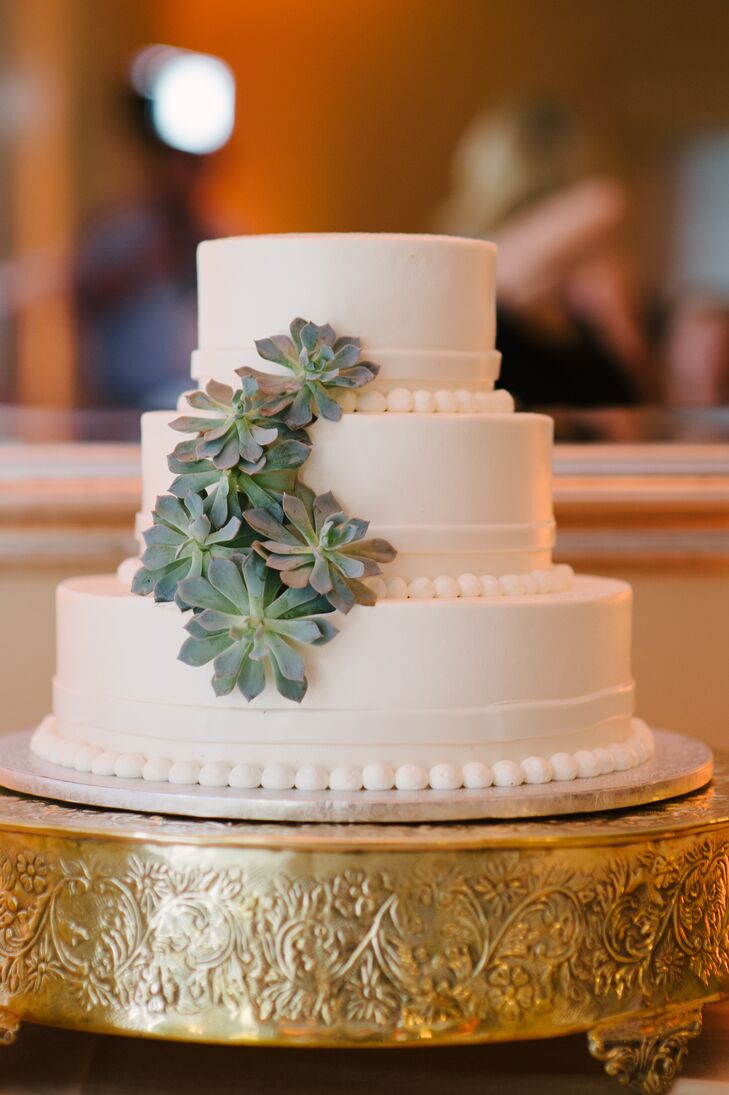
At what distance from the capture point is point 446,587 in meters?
1.91

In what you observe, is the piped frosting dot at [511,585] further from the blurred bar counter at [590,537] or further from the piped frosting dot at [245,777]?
the blurred bar counter at [590,537]

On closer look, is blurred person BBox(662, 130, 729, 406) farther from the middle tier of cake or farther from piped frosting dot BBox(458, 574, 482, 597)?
piped frosting dot BBox(458, 574, 482, 597)

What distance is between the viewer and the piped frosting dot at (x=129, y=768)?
188cm

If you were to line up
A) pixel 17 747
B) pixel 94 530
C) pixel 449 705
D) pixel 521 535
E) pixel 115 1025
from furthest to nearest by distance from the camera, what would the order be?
pixel 94 530
pixel 17 747
pixel 521 535
pixel 449 705
pixel 115 1025

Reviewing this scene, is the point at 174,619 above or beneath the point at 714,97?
beneath

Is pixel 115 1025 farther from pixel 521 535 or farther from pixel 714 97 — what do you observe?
pixel 714 97

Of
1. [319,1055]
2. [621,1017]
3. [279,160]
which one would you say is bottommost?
[319,1055]

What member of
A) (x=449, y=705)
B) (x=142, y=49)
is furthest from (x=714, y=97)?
(x=449, y=705)

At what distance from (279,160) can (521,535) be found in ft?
4.37

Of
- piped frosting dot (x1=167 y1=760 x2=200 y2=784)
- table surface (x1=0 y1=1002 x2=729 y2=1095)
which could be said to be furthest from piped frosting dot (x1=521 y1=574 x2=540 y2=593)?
table surface (x1=0 y1=1002 x2=729 y2=1095)

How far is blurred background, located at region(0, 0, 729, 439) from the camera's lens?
3033 mm

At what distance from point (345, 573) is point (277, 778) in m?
0.24

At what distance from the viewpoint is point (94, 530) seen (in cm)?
297

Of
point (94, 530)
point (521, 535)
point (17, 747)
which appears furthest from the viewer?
point (94, 530)
